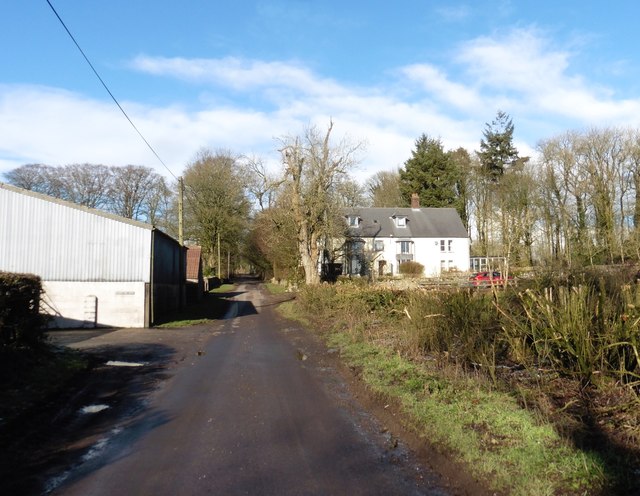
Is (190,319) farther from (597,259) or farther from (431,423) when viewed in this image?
(597,259)

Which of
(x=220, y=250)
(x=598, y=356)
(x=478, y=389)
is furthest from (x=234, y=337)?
(x=220, y=250)

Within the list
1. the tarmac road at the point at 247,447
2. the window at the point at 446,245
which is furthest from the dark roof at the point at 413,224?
the tarmac road at the point at 247,447

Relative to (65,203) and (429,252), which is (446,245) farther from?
(65,203)

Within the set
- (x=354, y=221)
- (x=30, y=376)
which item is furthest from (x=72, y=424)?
(x=354, y=221)

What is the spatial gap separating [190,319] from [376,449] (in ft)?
60.5

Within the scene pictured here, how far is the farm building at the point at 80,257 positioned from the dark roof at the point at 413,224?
38.3 metres

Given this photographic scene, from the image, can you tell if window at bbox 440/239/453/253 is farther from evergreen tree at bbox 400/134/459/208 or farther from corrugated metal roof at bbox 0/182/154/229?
corrugated metal roof at bbox 0/182/154/229

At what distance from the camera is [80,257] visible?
→ 63.6 feet

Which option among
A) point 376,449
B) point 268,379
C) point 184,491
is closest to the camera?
point 184,491

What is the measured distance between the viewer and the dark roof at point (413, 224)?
2269 inches

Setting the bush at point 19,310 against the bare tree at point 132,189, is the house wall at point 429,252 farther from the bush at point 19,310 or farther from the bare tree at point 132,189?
the bush at point 19,310

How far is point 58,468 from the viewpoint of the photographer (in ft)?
17.0

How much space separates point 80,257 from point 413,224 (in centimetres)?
4409

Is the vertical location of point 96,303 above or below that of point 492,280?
below
